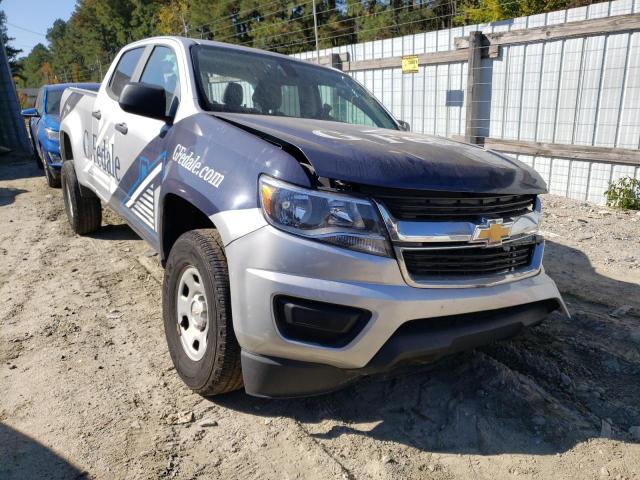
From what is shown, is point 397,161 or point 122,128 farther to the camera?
point 122,128

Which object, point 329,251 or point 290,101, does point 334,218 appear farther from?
point 290,101

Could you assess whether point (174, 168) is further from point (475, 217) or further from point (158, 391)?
point (475, 217)

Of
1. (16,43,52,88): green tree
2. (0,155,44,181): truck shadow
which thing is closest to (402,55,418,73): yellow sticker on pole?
(0,155,44,181): truck shadow

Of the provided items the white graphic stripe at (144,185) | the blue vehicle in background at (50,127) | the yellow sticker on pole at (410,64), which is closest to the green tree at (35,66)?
the blue vehicle in background at (50,127)

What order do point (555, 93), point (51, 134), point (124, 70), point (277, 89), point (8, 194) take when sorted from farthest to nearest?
point (8, 194)
point (51, 134)
point (555, 93)
point (124, 70)
point (277, 89)

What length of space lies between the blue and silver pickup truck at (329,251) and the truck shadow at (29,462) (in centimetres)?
63

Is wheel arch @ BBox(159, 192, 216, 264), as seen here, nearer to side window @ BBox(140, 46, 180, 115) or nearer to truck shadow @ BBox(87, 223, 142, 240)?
side window @ BBox(140, 46, 180, 115)

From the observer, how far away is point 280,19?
23.4 meters

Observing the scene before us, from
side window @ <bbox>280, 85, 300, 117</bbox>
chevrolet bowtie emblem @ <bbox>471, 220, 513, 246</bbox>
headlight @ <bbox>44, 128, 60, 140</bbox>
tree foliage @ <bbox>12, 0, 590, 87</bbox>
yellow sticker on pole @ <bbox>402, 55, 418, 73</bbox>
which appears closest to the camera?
chevrolet bowtie emblem @ <bbox>471, 220, 513, 246</bbox>

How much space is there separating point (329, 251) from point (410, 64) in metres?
7.74

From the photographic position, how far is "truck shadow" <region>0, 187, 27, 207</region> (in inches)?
302

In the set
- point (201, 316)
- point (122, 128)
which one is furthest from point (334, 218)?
point (122, 128)

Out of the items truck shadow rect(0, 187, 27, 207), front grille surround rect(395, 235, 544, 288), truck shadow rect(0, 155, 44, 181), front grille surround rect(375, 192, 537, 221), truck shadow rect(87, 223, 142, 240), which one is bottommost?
truck shadow rect(0, 155, 44, 181)

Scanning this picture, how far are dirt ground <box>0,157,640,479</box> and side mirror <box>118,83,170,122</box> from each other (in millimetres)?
1428
